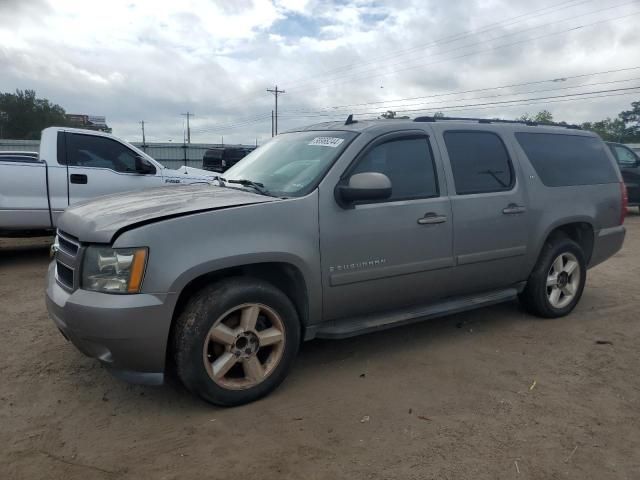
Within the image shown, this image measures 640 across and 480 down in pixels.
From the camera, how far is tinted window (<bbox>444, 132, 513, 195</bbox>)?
424 cm

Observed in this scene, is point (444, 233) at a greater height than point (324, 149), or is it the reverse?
point (324, 149)

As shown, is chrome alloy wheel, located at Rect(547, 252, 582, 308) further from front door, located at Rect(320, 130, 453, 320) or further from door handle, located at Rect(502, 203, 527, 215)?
front door, located at Rect(320, 130, 453, 320)

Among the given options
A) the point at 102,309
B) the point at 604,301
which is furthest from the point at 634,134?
the point at 102,309

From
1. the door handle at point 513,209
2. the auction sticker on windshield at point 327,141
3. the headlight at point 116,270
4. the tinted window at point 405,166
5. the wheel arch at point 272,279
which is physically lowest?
the wheel arch at point 272,279

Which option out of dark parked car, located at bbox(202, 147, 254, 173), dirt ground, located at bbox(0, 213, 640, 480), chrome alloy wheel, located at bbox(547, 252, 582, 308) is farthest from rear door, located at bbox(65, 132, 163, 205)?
dark parked car, located at bbox(202, 147, 254, 173)

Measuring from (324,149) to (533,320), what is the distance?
2.72 meters

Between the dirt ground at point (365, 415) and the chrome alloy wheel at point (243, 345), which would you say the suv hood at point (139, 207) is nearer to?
the chrome alloy wheel at point (243, 345)

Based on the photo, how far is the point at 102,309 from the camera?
2.84 meters

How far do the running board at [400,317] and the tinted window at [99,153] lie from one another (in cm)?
550

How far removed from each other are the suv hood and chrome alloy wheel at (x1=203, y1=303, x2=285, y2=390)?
2.24 ft

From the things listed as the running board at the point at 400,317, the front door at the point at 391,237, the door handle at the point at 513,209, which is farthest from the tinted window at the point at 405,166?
the running board at the point at 400,317

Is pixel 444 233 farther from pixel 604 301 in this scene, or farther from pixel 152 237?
pixel 604 301

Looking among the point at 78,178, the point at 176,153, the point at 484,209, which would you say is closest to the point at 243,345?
the point at 484,209

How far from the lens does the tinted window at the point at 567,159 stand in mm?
4824
